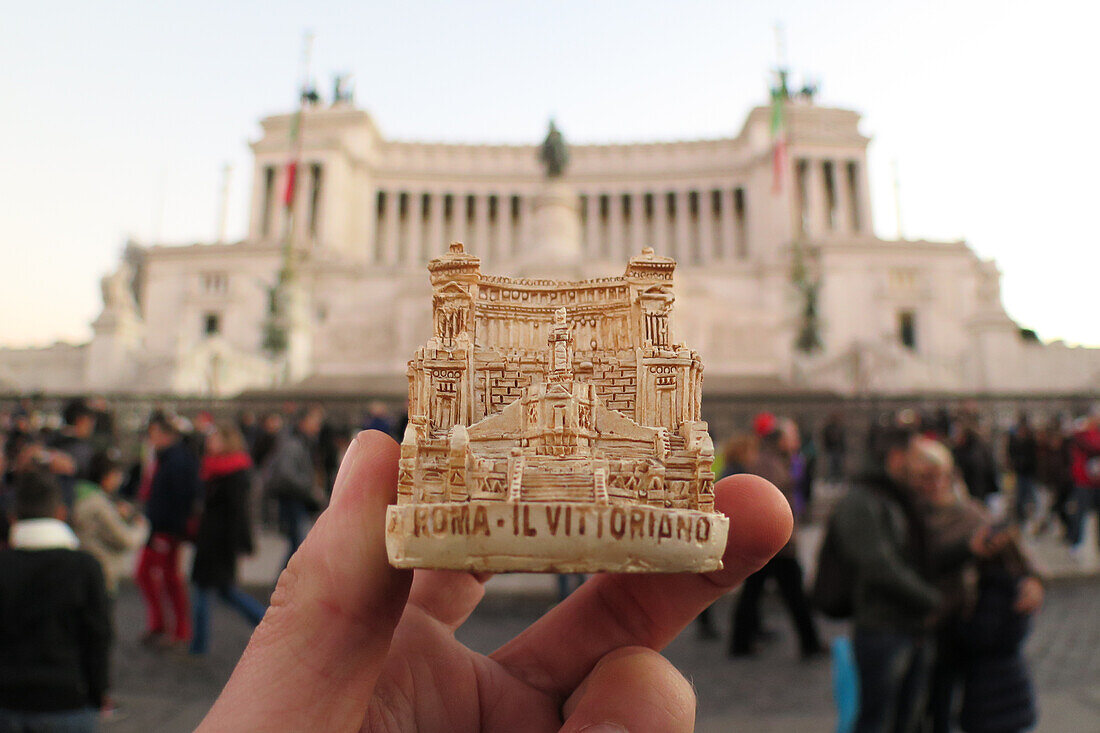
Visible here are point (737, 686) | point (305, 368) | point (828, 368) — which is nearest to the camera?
point (737, 686)

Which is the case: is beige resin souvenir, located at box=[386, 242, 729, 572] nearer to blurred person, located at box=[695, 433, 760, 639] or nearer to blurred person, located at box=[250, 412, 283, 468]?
blurred person, located at box=[695, 433, 760, 639]

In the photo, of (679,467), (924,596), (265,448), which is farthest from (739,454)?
(265,448)

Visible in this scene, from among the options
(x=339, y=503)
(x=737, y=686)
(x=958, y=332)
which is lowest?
(x=737, y=686)

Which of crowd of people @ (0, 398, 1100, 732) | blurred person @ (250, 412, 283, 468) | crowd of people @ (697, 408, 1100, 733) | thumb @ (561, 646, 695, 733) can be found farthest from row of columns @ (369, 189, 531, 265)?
thumb @ (561, 646, 695, 733)

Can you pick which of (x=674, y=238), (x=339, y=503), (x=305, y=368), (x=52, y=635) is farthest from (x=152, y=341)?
(x=339, y=503)

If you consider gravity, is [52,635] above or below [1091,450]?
below

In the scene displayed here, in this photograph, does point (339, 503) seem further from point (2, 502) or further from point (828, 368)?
point (828, 368)

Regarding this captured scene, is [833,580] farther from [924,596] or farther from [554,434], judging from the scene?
[554,434]

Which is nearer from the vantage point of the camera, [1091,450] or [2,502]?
[2,502]
